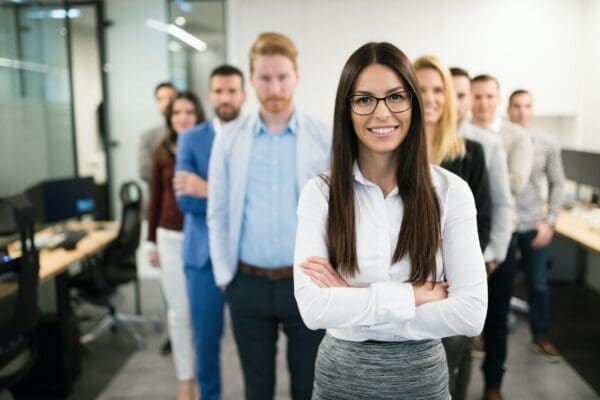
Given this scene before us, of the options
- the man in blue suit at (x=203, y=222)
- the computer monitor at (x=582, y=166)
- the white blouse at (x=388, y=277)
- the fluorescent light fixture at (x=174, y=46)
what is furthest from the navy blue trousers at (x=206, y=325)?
the fluorescent light fixture at (x=174, y=46)

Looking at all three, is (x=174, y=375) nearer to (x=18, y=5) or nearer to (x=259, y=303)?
(x=259, y=303)

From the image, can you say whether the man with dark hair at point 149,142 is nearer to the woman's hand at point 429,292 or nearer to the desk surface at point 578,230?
the desk surface at point 578,230

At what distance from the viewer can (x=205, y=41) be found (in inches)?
201

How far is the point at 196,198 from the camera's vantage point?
2191mm

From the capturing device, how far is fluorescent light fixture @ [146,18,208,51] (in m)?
4.95

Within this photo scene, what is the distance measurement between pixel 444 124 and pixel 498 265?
98cm

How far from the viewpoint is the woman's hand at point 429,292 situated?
1.08 metres

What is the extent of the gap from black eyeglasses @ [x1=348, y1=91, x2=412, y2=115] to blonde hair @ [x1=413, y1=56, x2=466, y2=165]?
50 cm

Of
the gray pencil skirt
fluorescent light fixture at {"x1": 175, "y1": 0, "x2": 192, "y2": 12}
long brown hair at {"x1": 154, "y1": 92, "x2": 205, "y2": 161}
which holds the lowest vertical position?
the gray pencil skirt

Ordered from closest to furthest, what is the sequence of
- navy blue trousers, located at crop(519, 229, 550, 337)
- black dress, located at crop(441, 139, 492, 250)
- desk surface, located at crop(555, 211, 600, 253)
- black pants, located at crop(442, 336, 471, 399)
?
black pants, located at crop(442, 336, 471, 399) < black dress, located at crop(441, 139, 492, 250) < desk surface, located at crop(555, 211, 600, 253) < navy blue trousers, located at crop(519, 229, 550, 337)

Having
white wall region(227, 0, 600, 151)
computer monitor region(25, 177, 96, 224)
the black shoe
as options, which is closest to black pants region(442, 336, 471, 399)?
the black shoe

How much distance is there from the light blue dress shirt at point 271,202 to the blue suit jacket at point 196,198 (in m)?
0.47

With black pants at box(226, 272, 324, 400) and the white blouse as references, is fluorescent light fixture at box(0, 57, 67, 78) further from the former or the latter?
the white blouse

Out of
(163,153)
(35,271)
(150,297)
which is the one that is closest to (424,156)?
(35,271)
